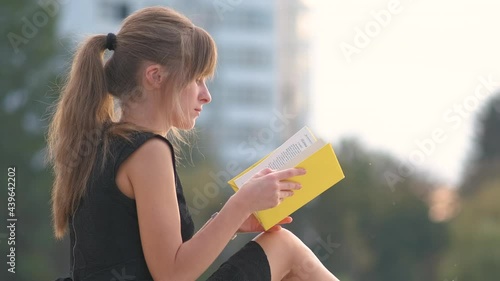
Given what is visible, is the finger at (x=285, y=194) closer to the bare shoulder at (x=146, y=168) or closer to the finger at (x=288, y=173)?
the finger at (x=288, y=173)

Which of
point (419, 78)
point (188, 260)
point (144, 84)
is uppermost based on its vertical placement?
point (144, 84)

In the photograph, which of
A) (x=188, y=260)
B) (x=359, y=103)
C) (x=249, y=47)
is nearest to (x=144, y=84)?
(x=188, y=260)

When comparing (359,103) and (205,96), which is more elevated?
(205,96)

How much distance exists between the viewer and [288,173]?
60.8 inches

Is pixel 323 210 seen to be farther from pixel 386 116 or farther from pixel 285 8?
pixel 285 8

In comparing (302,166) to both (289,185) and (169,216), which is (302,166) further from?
(169,216)

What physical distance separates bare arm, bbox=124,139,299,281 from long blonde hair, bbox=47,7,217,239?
4.8 inches

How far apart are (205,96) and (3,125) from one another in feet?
44.9

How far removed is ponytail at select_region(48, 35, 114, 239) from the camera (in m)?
1.62

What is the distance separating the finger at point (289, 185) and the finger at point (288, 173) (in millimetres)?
11

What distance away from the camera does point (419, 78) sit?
75.1ft

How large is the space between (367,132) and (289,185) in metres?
18.1

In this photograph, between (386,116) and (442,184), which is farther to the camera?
(442,184)

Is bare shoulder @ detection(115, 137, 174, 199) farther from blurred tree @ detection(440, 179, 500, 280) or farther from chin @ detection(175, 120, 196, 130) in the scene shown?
blurred tree @ detection(440, 179, 500, 280)
